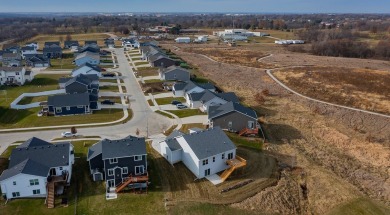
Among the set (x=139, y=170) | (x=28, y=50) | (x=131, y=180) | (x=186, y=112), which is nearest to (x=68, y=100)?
(x=186, y=112)

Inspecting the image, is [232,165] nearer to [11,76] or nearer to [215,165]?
[215,165]

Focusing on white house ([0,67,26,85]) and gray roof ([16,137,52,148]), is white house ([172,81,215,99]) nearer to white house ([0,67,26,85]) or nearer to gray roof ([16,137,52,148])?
gray roof ([16,137,52,148])

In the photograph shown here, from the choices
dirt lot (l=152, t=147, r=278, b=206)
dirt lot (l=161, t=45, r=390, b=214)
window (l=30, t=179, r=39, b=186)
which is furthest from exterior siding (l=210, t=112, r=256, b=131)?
window (l=30, t=179, r=39, b=186)

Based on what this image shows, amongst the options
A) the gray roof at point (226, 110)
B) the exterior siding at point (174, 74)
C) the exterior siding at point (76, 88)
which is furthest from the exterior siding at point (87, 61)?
the gray roof at point (226, 110)

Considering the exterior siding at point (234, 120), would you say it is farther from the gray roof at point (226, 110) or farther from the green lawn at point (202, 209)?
the green lawn at point (202, 209)

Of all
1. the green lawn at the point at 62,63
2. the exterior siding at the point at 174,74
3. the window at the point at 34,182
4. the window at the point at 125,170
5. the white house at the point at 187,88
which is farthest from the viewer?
the green lawn at the point at 62,63

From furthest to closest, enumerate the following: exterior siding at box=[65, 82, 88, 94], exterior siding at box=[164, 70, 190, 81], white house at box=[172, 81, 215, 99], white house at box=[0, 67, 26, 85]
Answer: exterior siding at box=[164, 70, 190, 81], white house at box=[0, 67, 26, 85], exterior siding at box=[65, 82, 88, 94], white house at box=[172, 81, 215, 99]

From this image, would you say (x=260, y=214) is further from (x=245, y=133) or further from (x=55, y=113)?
(x=55, y=113)
